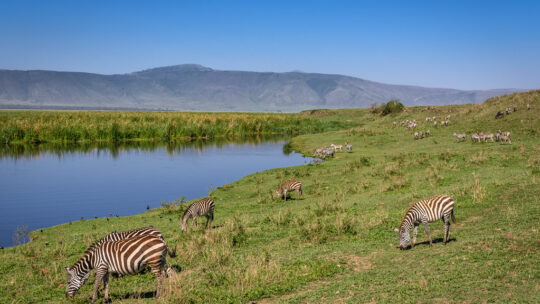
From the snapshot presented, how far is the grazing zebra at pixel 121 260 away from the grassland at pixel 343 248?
413 mm

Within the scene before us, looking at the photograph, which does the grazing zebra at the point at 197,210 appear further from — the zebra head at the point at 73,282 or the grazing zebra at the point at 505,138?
the grazing zebra at the point at 505,138

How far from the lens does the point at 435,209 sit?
11.4 m

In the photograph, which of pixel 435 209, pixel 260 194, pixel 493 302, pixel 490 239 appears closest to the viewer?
pixel 493 302

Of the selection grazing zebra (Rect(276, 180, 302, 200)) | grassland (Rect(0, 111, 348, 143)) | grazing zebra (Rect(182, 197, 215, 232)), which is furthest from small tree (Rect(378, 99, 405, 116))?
grazing zebra (Rect(182, 197, 215, 232))

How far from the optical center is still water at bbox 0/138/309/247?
22.6 meters

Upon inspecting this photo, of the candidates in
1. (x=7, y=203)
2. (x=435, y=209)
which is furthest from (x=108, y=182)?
(x=435, y=209)

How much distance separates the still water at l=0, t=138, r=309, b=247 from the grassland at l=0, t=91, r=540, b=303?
149 inches

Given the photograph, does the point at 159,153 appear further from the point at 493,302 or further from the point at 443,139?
the point at 493,302

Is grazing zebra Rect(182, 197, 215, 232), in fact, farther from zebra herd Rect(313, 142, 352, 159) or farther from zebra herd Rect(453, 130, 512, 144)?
zebra herd Rect(453, 130, 512, 144)

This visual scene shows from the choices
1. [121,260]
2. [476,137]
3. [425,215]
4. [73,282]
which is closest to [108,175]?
[73,282]

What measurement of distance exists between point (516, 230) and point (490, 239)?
3.31ft

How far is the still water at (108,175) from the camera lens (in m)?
22.6

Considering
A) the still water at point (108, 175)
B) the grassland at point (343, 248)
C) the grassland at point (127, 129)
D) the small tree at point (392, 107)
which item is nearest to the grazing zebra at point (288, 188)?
the grassland at point (343, 248)

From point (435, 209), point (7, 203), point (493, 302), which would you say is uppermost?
point (435, 209)
